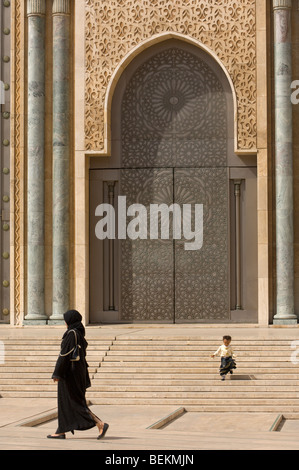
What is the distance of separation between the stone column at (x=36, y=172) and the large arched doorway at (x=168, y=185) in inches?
33.5

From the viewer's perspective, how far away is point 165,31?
15.0m

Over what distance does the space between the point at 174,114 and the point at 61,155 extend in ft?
6.45

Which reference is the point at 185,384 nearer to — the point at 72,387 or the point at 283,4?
the point at 72,387

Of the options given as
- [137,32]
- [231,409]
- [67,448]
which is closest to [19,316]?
[137,32]

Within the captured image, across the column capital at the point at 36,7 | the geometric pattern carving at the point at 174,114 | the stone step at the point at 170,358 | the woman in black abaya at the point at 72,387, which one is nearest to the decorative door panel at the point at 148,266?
the geometric pattern carving at the point at 174,114

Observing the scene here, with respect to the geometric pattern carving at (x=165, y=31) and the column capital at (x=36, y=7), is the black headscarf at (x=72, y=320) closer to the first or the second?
the geometric pattern carving at (x=165, y=31)

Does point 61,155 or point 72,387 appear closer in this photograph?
point 72,387

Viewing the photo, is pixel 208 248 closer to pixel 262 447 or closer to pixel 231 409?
pixel 231 409

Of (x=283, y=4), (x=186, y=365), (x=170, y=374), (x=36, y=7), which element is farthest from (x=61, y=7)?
(x=170, y=374)

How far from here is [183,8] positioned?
49.4 ft

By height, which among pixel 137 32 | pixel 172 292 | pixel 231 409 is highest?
pixel 137 32

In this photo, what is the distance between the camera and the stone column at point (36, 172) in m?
15.0
